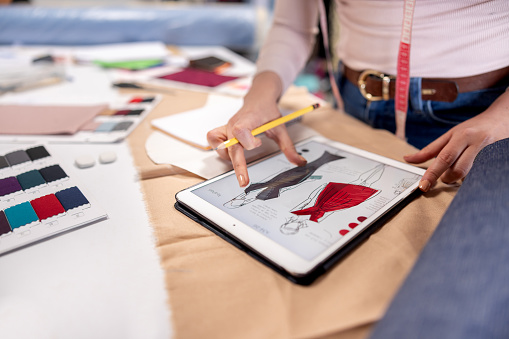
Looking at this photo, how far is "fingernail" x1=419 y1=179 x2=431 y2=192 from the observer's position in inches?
18.2

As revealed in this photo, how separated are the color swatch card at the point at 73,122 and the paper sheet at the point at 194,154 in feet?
0.25

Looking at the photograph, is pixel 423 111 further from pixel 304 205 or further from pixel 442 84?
pixel 304 205

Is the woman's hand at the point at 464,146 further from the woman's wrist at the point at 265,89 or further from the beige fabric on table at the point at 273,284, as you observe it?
the woman's wrist at the point at 265,89

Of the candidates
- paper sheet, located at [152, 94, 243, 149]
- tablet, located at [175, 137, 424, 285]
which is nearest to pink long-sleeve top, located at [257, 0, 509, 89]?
paper sheet, located at [152, 94, 243, 149]

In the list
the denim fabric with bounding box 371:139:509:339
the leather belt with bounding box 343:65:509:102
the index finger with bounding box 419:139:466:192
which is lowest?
the index finger with bounding box 419:139:466:192

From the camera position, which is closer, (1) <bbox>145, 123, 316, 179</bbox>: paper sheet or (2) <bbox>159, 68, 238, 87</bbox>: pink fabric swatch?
(1) <bbox>145, 123, 316, 179</bbox>: paper sheet

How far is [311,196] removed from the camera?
0.45m

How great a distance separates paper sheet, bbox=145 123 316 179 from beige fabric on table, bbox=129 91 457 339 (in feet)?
0.31

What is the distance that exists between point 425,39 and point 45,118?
692 mm

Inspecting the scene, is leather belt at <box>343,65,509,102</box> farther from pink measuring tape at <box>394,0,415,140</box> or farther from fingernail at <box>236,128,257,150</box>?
fingernail at <box>236,128,257,150</box>

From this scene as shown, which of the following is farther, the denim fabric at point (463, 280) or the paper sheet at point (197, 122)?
the paper sheet at point (197, 122)

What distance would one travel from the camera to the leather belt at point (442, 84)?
2.00 feet

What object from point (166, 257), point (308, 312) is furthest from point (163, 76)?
point (308, 312)

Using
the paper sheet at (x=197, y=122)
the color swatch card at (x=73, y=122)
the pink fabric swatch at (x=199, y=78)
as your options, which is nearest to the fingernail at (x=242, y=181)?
the paper sheet at (x=197, y=122)
